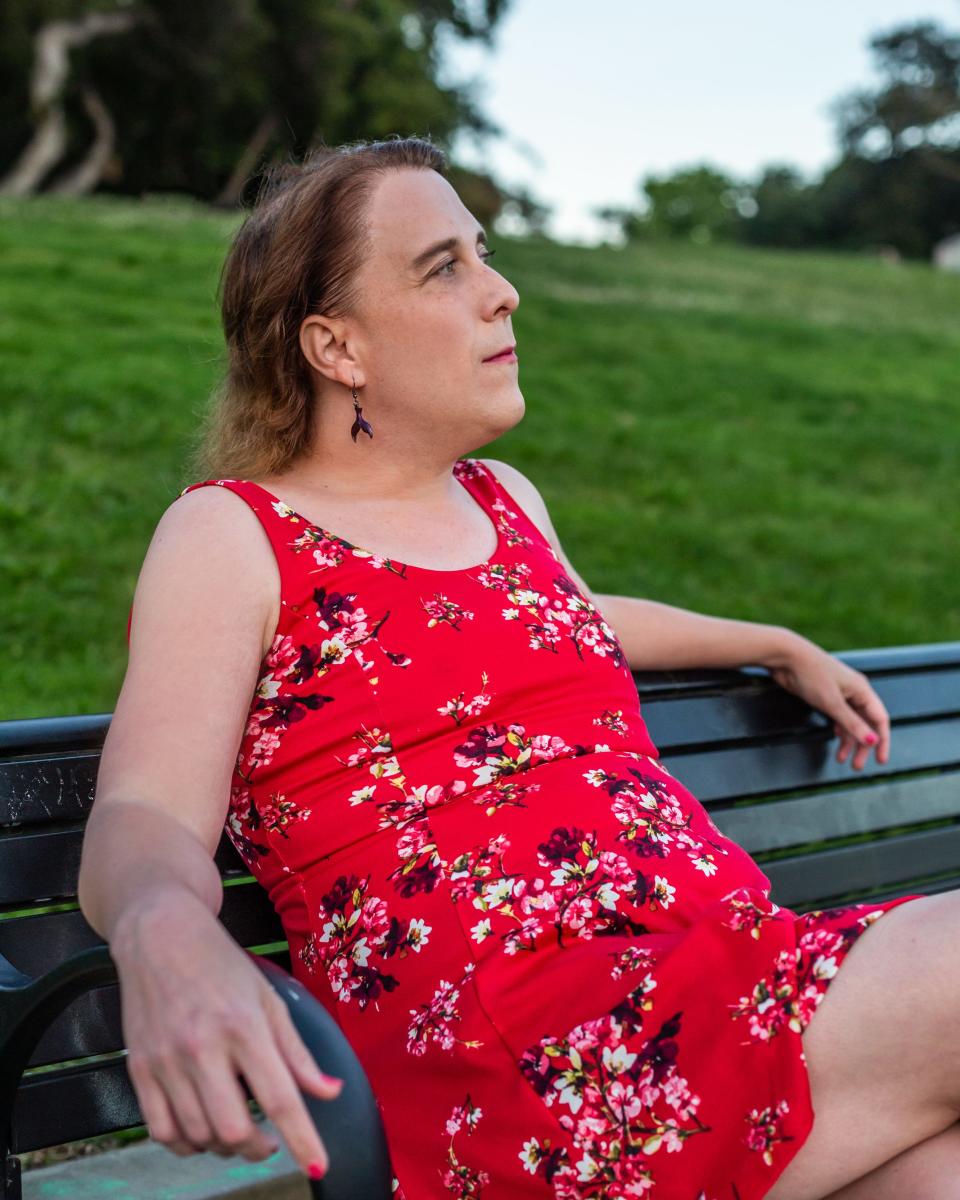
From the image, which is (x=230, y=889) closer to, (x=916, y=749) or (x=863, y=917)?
(x=863, y=917)

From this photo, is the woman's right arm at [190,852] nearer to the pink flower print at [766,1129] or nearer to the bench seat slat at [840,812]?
the pink flower print at [766,1129]

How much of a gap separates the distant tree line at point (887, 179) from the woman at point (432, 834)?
38.9 metres

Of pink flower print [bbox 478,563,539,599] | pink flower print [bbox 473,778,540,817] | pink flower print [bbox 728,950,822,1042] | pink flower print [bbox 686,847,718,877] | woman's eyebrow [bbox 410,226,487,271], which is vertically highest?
woman's eyebrow [bbox 410,226,487,271]

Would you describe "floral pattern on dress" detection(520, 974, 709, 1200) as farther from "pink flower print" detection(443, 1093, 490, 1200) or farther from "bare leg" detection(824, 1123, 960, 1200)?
"bare leg" detection(824, 1123, 960, 1200)

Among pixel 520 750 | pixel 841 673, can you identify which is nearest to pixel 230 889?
pixel 520 750

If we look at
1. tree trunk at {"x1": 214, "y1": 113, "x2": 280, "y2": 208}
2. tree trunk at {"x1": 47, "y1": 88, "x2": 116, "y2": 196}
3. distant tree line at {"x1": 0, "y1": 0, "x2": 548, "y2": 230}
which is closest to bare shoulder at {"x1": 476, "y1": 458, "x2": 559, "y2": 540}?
distant tree line at {"x1": 0, "y1": 0, "x2": 548, "y2": 230}

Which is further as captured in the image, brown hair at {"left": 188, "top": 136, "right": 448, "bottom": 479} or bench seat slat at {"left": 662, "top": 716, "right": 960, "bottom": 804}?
bench seat slat at {"left": 662, "top": 716, "right": 960, "bottom": 804}

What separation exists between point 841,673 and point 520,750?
38.8 inches

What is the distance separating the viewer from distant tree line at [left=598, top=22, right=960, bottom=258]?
1742 inches

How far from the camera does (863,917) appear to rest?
1.64 m

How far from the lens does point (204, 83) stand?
81.4ft

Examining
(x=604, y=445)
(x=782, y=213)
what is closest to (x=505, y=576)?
(x=604, y=445)

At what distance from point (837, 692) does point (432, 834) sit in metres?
1.12

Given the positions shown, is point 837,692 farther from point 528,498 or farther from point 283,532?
point 283,532
